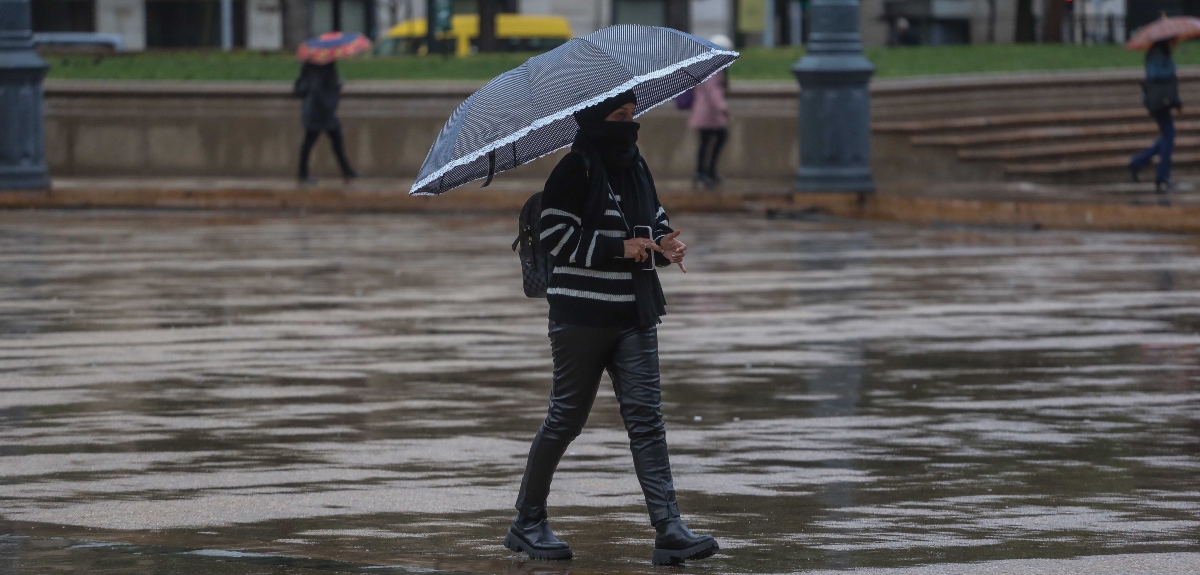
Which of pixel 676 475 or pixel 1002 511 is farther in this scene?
pixel 676 475

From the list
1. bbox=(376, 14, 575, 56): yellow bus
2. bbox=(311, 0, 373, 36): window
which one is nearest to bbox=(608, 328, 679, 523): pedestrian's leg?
bbox=(376, 14, 575, 56): yellow bus

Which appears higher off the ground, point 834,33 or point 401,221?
point 834,33

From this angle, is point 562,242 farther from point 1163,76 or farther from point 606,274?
point 1163,76

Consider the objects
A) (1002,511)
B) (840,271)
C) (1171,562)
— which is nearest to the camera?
(1171,562)

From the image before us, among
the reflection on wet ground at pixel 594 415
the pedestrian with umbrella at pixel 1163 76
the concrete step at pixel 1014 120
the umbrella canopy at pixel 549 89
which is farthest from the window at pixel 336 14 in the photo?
the umbrella canopy at pixel 549 89

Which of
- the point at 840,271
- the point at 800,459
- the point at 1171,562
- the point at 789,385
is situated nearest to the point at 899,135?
the point at 840,271

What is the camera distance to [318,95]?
2778 centimetres

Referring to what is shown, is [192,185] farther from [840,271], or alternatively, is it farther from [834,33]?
[840,271]

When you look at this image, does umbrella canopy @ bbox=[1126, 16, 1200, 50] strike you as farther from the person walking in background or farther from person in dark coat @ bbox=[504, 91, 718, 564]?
person in dark coat @ bbox=[504, 91, 718, 564]

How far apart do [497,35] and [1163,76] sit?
112ft

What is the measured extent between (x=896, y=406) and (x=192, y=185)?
17847 millimetres

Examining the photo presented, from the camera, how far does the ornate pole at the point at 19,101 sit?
2644 centimetres

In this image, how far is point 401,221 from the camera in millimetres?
24094

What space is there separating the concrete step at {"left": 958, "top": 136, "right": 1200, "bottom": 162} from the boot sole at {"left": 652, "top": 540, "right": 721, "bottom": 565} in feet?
72.4
